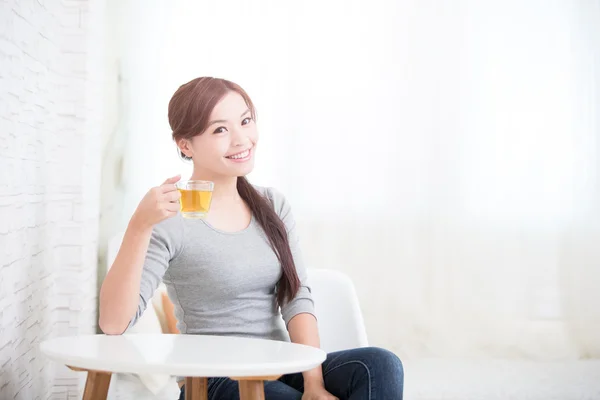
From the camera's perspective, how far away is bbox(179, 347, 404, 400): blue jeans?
151 cm

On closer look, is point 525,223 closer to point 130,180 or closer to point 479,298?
point 479,298

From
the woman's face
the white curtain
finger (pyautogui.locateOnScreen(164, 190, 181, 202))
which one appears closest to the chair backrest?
the woman's face

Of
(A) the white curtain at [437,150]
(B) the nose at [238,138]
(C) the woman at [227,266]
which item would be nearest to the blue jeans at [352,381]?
(C) the woman at [227,266]

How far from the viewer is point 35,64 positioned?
195 centimetres

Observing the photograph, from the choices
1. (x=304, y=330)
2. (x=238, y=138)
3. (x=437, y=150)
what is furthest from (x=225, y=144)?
(x=437, y=150)

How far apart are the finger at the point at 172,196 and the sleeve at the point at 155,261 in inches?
8.4

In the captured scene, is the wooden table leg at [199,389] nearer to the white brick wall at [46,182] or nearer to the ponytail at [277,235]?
the ponytail at [277,235]

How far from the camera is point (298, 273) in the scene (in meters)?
1.89

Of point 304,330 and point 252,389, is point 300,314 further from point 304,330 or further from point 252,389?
point 252,389

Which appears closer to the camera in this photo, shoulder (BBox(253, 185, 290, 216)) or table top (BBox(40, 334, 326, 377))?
table top (BBox(40, 334, 326, 377))

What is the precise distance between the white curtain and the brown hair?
4.64 ft

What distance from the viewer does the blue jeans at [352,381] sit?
1.51 m

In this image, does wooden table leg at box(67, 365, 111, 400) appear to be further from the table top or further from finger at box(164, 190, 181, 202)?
finger at box(164, 190, 181, 202)

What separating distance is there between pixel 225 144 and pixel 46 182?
26.9 inches
